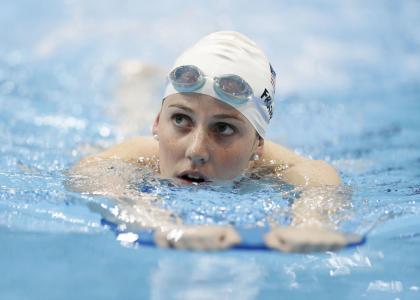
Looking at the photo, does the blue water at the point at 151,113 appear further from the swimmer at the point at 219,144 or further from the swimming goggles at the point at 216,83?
the swimming goggles at the point at 216,83

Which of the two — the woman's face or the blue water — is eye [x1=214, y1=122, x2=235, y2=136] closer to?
the woman's face

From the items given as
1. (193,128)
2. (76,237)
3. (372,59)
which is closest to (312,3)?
(372,59)

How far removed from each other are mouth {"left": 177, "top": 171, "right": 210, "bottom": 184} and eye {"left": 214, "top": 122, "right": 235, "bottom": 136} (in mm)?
198

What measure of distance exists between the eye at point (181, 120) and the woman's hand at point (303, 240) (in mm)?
728

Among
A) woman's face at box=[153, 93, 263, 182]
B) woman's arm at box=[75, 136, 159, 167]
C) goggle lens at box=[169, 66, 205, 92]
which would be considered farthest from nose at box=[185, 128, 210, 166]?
woman's arm at box=[75, 136, 159, 167]

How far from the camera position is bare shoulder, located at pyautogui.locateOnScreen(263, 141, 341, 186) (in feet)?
10.7

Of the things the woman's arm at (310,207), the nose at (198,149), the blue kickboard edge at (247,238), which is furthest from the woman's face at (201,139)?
the blue kickboard edge at (247,238)

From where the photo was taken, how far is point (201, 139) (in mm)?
2863

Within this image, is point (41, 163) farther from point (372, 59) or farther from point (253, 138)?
point (372, 59)

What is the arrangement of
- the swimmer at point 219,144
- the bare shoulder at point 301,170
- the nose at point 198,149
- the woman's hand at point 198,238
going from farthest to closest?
the bare shoulder at point 301,170 → the nose at point 198,149 → the swimmer at point 219,144 → the woman's hand at point 198,238

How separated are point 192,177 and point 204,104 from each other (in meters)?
0.31

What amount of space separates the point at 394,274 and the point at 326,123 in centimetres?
312

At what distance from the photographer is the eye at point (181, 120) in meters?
2.96

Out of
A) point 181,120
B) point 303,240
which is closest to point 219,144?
point 181,120
